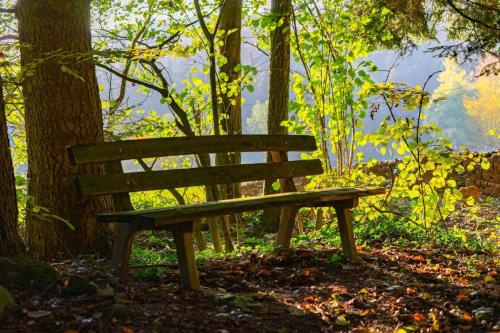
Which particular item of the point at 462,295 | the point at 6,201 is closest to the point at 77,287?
the point at 6,201

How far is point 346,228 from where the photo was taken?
4641 mm

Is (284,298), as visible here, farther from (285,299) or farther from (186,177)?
(186,177)

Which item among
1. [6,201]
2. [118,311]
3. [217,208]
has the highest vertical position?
[6,201]

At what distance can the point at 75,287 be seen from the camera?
2986 millimetres

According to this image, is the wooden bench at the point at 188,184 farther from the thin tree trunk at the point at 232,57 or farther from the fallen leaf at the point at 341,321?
the thin tree trunk at the point at 232,57

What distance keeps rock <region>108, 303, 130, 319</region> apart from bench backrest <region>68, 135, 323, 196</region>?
35.5 inches

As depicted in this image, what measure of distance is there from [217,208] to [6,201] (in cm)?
124

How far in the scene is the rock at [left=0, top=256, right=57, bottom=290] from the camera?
120 inches

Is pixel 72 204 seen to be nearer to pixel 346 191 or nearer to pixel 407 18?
pixel 346 191

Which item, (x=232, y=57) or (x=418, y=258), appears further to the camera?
(x=232, y=57)

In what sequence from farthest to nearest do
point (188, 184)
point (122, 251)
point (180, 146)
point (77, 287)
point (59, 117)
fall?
point (59, 117)
point (180, 146)
point (188, 184)
point (122, 251)
point (77, 287)

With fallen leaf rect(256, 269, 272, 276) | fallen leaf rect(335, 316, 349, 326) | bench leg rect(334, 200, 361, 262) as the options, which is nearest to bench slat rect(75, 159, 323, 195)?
bench leg rect(334, 200, 361, 262)

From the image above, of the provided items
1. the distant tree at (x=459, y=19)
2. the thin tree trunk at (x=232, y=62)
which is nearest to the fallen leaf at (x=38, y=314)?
the distant tree at (x=459, y=19)

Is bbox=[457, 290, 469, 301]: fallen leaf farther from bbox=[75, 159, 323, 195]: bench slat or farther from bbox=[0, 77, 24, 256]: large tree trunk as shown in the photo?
bbox=[0, 77, 24, 256]: large tree trunk
